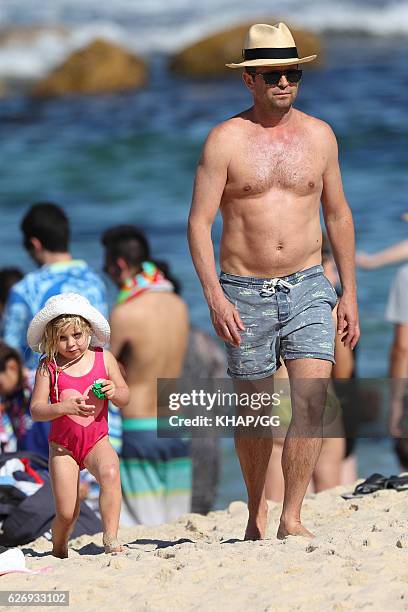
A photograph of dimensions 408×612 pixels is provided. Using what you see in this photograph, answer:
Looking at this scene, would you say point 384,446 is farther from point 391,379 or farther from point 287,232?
point 287,232

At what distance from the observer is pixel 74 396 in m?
5.36

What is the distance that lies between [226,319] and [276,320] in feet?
0.70

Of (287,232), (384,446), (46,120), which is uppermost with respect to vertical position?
(287,232)

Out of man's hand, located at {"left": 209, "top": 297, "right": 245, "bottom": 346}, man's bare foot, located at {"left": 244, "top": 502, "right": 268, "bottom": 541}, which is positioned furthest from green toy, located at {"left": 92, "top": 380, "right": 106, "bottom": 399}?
man's bare foot, located at {"left": 244, "top": 502, "right": 268, "bottom": 541}

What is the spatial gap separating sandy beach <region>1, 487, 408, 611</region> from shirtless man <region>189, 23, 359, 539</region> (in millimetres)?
332

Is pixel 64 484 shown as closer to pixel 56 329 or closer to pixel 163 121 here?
pixel 56 329

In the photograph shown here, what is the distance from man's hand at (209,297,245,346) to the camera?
215 inches

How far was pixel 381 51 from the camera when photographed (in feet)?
83.0

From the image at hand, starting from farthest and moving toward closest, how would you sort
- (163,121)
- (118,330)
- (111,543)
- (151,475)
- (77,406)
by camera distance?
1. (163,121)
2. (151,475)
3. (118,330)
4. (111,543)
5. (77,406)

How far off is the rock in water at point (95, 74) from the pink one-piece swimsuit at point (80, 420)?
19181 millimetres

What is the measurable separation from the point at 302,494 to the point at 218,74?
18.7 metres

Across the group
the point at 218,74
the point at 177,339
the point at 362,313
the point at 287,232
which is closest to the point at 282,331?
the point at 287,232

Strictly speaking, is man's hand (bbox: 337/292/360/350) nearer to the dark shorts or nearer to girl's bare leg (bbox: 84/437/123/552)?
the dark shorts

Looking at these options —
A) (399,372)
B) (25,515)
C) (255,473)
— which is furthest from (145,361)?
(255,473)
